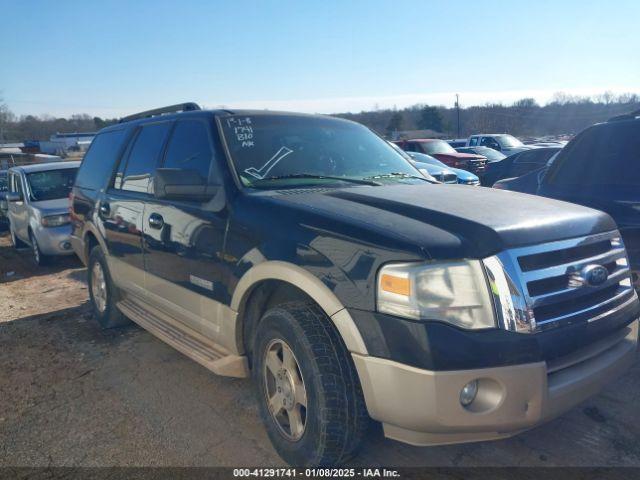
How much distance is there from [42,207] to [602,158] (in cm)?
801

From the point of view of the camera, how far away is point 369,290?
2309 mm

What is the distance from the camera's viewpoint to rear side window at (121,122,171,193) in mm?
4102

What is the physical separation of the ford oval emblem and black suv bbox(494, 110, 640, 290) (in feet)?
4.65

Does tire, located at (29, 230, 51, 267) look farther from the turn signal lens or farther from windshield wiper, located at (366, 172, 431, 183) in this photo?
the turn signal lens

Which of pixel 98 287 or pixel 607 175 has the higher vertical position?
pixel 607 175

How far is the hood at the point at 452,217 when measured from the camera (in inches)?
90.2

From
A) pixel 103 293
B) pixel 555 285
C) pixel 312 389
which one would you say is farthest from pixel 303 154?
pixel 103 293

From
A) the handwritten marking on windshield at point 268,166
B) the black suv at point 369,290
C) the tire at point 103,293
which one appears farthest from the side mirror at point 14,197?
the handwritten marking on windshield at point 268,166

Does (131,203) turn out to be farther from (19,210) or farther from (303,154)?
(19,210)

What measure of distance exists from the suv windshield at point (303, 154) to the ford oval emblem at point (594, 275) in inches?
58.4

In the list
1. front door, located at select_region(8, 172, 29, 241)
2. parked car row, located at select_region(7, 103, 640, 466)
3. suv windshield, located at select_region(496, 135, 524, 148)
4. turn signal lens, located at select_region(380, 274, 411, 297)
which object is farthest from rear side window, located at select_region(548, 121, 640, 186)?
suv windshield, located at select_region(496, 135, 524, 148)

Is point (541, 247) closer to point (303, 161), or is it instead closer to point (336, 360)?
point (336, 360)

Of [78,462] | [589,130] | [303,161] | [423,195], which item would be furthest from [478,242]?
[589,130]

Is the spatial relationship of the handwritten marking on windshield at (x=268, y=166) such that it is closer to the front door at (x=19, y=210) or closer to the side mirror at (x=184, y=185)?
the side mirror at (x=184, y=185)
